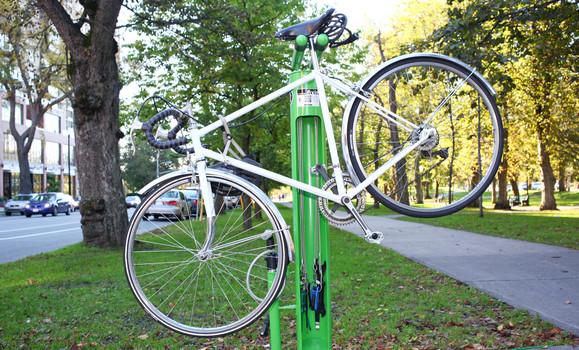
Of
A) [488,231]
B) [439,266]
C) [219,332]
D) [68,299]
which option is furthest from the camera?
[488,231]

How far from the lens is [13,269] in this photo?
316 inches

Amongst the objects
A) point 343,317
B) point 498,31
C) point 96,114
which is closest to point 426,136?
point 343,317

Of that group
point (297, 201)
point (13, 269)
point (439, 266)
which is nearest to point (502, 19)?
point (439, 266)

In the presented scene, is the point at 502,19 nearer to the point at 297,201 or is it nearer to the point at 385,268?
the point at 385,268

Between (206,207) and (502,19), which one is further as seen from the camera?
(502,19)

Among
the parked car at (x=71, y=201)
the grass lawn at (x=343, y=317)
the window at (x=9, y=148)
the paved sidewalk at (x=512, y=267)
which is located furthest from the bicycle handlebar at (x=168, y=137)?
the window at (x=9, y=148)

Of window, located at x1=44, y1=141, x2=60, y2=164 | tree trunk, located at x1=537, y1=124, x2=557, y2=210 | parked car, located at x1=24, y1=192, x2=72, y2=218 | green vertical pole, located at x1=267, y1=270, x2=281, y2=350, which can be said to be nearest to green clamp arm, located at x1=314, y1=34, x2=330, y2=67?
green vertical pole, located at x1=267, y1=270, x2=281, y2=350

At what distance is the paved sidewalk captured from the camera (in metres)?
4.71

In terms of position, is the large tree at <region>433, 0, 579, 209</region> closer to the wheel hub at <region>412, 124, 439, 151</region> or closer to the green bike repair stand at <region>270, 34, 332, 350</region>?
the wheel hub at <region>412, 124, 439, 151</region>

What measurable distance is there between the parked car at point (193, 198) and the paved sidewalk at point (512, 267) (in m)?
3.18

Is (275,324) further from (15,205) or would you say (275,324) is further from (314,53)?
(15,205)

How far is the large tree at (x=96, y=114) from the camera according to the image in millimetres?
9086

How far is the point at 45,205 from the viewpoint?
93.1 feet

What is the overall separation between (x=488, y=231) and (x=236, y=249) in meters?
11.0
